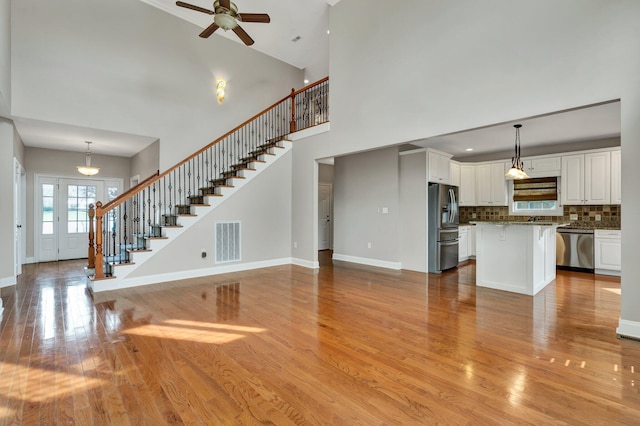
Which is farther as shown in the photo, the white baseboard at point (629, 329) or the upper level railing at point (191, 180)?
the upper level railing at point (191, 180)

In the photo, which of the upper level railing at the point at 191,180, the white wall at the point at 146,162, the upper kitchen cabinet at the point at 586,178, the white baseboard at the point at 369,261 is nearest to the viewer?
the upper level railing at the point at 191,180

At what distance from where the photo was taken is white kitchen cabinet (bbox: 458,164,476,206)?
25.4 ft

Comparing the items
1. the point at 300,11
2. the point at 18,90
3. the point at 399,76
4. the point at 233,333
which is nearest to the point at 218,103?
the point at 300,11

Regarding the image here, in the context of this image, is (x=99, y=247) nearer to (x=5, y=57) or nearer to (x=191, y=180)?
(x=191, y=180)

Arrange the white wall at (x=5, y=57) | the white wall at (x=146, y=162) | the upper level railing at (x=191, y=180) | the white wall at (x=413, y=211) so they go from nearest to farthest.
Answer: the white wall at (x=5, y=57)
the upper level railing at (x=191, y=180)
the white wall at (x=413, y=211)
the white wall at (x=146, y=162)

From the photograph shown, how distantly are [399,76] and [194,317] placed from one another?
439 cm

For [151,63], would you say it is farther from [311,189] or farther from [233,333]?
[233,333]

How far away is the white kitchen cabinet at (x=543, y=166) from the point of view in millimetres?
6582

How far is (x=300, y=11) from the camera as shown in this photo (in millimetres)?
6590

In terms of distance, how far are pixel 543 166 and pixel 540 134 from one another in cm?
139

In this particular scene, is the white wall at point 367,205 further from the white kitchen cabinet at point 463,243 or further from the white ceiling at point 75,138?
the white ceiling at point 75,138

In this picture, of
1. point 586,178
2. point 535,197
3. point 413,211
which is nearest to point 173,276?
point 413,211

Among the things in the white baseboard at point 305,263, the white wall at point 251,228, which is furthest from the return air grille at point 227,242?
the white baseboard at point 305,263

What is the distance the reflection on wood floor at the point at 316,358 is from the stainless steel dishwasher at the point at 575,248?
6.22 feet
